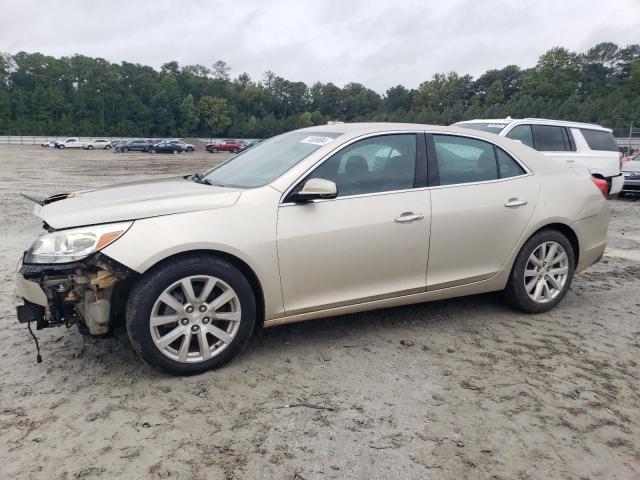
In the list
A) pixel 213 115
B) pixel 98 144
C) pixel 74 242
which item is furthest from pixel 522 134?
pixel 213 115

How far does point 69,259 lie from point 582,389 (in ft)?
10.6

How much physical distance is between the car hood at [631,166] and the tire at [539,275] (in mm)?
11548

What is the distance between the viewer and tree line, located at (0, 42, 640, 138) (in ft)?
320

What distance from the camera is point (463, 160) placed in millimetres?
4258

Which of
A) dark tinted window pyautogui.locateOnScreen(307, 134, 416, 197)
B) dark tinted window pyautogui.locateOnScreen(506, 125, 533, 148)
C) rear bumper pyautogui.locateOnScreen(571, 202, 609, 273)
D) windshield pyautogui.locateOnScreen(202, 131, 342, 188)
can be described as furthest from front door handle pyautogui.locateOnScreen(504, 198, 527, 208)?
dark tinted window pyautogui.locateOnScreen(506, 125, 533, 148)

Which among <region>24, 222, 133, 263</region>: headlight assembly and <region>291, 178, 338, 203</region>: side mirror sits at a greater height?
<region>291, 178, 338, 203</region>: side mirror

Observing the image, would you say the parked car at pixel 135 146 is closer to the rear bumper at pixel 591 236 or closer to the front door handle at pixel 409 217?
the rear bumper at pixel 591 236

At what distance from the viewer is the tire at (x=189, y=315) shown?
318 centimetres

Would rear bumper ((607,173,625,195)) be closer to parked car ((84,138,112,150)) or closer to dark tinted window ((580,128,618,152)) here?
dark tinted window ((580,128,618,152))

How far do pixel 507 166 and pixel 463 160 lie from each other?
47 centimetres

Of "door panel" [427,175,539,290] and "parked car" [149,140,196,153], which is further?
"parked car" [149,140,196,153]

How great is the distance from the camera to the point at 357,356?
3.74 m

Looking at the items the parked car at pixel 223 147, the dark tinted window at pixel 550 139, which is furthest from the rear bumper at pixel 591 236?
the parked car at pixel 223 147

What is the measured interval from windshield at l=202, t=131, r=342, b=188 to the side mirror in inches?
11.8
